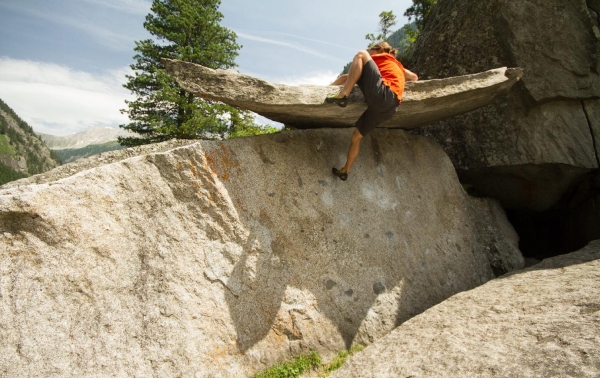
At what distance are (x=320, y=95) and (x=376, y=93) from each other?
106 centimetres

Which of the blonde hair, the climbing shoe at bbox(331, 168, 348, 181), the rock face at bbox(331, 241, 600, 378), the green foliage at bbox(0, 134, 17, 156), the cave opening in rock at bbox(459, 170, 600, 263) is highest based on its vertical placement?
the green foliage at bbox(0, 134, 17, 156)

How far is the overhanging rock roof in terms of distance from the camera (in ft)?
20.0

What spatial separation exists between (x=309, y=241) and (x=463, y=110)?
5.87 metres

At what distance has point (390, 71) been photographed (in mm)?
6367

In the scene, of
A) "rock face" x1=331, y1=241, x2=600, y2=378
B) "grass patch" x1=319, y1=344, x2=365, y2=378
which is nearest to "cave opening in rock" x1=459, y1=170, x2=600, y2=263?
"rock face" x1=331, y1=241, x2=600, y2=378

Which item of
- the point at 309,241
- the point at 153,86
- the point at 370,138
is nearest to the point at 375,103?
the point at 370,138

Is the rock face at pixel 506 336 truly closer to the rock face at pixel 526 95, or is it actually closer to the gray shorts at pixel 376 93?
the gray shorts at pixel 376 93

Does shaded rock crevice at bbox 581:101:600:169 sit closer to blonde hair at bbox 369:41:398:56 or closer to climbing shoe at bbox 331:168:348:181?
blonde hair at bbox 369:41:398:56

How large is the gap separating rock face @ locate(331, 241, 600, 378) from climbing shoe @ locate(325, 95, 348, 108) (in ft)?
12.8

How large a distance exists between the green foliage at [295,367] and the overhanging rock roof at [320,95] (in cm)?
435

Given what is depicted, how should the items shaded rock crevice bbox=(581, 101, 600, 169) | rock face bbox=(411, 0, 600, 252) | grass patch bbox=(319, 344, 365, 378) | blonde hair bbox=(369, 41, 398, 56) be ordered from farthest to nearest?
shaded rock crevice bbox=(581, 101, 600, 169) → rock face bbox=(411, 0, 600, 252) → blonde hair bbox=(369, 41, 398, 56) → grass patch bbox=(319, 344, 365, 378)

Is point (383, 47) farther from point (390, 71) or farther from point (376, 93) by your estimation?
point (376, 93)

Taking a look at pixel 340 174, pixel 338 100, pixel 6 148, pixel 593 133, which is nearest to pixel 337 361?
pixel 340 174

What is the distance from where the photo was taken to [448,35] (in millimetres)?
10539
